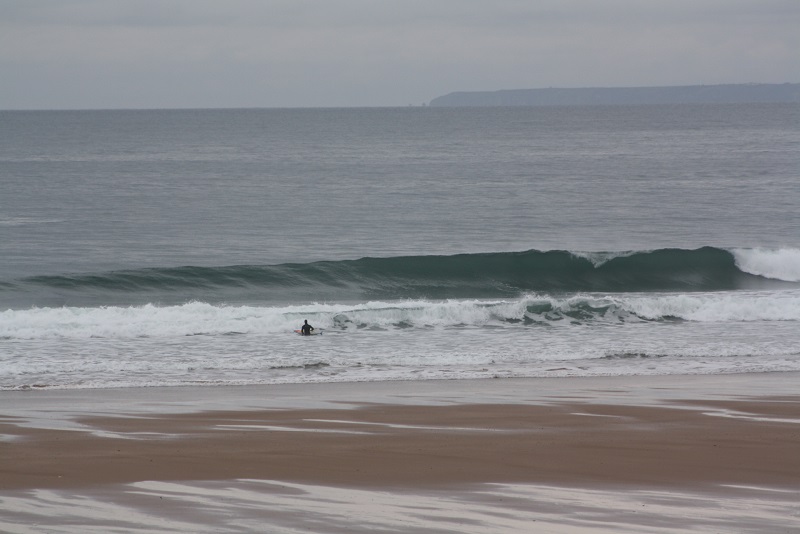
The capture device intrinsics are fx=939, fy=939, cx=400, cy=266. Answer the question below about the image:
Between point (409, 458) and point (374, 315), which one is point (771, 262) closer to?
point (374, 315)

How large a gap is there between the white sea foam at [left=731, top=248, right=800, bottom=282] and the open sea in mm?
60

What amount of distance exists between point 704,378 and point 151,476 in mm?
9659

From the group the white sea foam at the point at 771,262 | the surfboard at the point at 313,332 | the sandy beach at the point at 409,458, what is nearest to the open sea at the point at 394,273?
the white sea foam at the point at 771,262

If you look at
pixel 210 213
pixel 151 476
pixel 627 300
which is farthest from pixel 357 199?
pixel 151 476

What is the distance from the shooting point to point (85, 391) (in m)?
14.3

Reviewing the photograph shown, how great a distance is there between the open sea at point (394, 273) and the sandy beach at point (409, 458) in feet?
7.72

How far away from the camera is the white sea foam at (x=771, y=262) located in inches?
1172

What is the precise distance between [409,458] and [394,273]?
19.6 meters

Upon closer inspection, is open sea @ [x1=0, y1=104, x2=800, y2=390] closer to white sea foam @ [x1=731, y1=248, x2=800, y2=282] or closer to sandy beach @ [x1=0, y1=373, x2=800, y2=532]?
white sea foam @ [x1=731, y1=248, x2=800, y2=282]

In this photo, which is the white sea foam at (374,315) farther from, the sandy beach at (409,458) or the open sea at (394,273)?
the sandy beach at (409,458)

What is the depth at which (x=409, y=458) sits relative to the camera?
387 inches

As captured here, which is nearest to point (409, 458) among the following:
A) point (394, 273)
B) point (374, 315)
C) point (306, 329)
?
point (306, 329)

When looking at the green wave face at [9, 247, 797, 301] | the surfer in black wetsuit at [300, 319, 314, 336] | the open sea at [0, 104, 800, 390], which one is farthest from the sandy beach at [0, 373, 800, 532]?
the green wave face at [9, 247, 797, 301]

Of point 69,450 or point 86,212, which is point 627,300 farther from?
point 86,212
